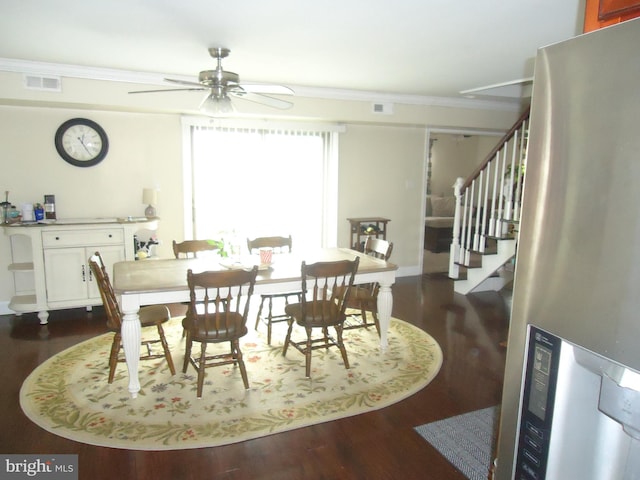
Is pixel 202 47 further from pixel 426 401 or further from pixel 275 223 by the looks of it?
pixel 426 401

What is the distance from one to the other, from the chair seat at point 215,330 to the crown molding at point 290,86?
8.36ft

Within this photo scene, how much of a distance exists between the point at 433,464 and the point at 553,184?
1865mm

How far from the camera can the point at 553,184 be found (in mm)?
941

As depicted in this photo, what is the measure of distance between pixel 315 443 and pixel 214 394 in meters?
0.86

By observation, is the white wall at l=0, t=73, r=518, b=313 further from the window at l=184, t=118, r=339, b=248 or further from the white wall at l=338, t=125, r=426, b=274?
the window at l=184, t=118, r=339, b=248

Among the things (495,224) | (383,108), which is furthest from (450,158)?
(495,224)

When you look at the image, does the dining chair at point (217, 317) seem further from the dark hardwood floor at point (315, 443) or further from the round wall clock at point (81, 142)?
the round wall clock at point (81, 142)

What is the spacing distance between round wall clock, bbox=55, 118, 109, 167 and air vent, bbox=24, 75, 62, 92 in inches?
20.3

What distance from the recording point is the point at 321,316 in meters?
3.18

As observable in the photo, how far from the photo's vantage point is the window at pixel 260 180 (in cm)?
515

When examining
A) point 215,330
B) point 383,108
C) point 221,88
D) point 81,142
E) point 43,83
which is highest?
point 383,108

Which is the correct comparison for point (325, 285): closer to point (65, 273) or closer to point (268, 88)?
point (268, 88)

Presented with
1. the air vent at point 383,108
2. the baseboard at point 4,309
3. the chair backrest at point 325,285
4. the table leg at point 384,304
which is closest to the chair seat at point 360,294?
the table leg at point 384,304

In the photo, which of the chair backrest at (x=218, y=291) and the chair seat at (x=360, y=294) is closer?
the chair backrest at (x=218, y=291)
